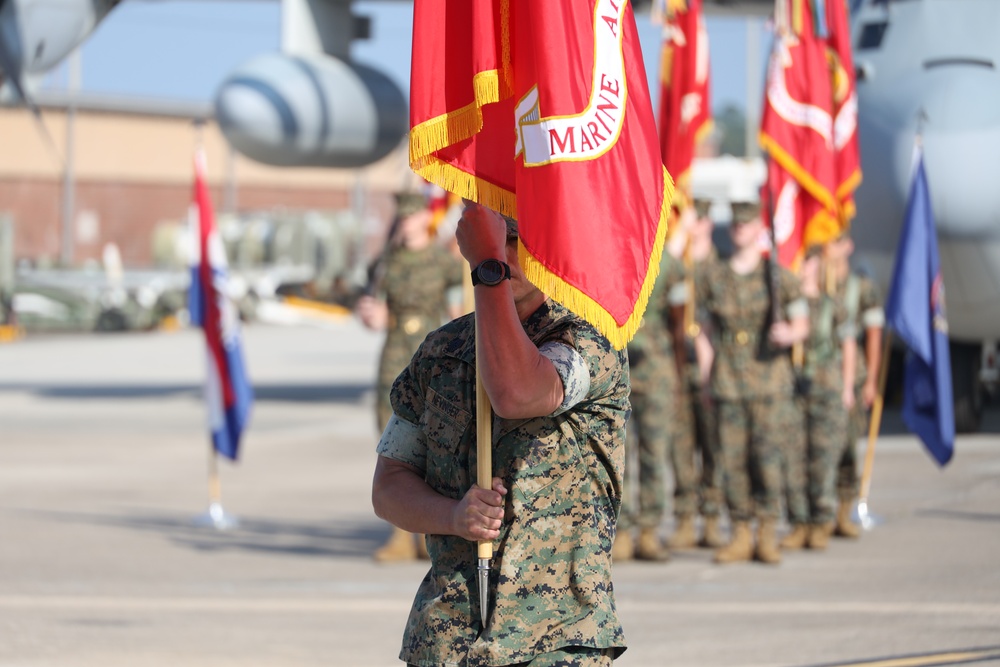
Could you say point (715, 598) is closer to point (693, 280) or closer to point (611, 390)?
point (693, 280)

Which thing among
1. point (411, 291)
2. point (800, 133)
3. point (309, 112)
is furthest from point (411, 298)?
point (309, 112)

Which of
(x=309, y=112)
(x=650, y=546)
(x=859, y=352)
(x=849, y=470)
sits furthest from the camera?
(x=309, y=112)

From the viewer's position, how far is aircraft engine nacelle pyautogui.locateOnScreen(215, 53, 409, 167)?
1584cm

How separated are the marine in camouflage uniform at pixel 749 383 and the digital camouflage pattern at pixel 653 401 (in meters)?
0.27

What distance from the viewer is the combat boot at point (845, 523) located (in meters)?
9.29

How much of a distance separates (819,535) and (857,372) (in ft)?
4.51

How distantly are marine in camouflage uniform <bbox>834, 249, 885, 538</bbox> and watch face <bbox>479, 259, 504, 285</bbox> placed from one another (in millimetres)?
6523

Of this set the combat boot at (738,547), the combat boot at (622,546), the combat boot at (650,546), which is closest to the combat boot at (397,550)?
the combat boot at (622,546)

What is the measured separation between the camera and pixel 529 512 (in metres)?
3.10

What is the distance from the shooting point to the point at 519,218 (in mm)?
3217

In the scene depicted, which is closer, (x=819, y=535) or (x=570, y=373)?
(x=570, y=373)

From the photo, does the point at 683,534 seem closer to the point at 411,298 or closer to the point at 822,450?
the point at 822,450

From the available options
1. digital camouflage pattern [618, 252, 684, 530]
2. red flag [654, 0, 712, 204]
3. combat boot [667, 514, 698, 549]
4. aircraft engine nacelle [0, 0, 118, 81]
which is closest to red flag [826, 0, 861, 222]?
red flag [654, 0, 712, 204]

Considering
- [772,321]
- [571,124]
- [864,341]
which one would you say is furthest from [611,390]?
[864,341]
